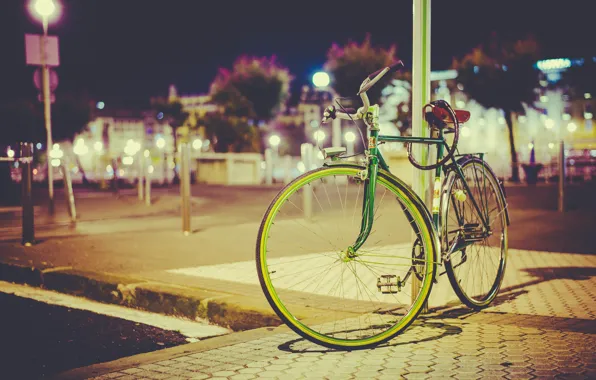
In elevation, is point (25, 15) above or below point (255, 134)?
above

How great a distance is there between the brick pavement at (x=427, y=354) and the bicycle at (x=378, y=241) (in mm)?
155

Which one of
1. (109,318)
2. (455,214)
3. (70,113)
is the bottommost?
(109,318)

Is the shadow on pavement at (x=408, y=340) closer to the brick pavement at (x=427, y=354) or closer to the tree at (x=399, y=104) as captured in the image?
the brick pavement at (x=427, y=354)

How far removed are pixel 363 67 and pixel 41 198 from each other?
74.8 feet

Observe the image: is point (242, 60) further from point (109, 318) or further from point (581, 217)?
point (109, 318)

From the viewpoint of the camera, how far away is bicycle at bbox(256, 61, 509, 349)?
374 centimetres

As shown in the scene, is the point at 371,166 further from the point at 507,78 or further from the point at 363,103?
the point at 507,78

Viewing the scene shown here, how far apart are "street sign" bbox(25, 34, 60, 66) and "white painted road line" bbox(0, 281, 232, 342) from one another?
7.24 meters

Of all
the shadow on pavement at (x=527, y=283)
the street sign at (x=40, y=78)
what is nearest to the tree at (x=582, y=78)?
the street sign at (x=40, y=78)

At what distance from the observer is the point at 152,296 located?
564cm

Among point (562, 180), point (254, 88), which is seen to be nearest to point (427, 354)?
point (562, 180)

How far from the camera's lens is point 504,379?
3.19 metres

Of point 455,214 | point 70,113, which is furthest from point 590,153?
point 70,113

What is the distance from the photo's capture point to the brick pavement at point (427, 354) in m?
3.36
